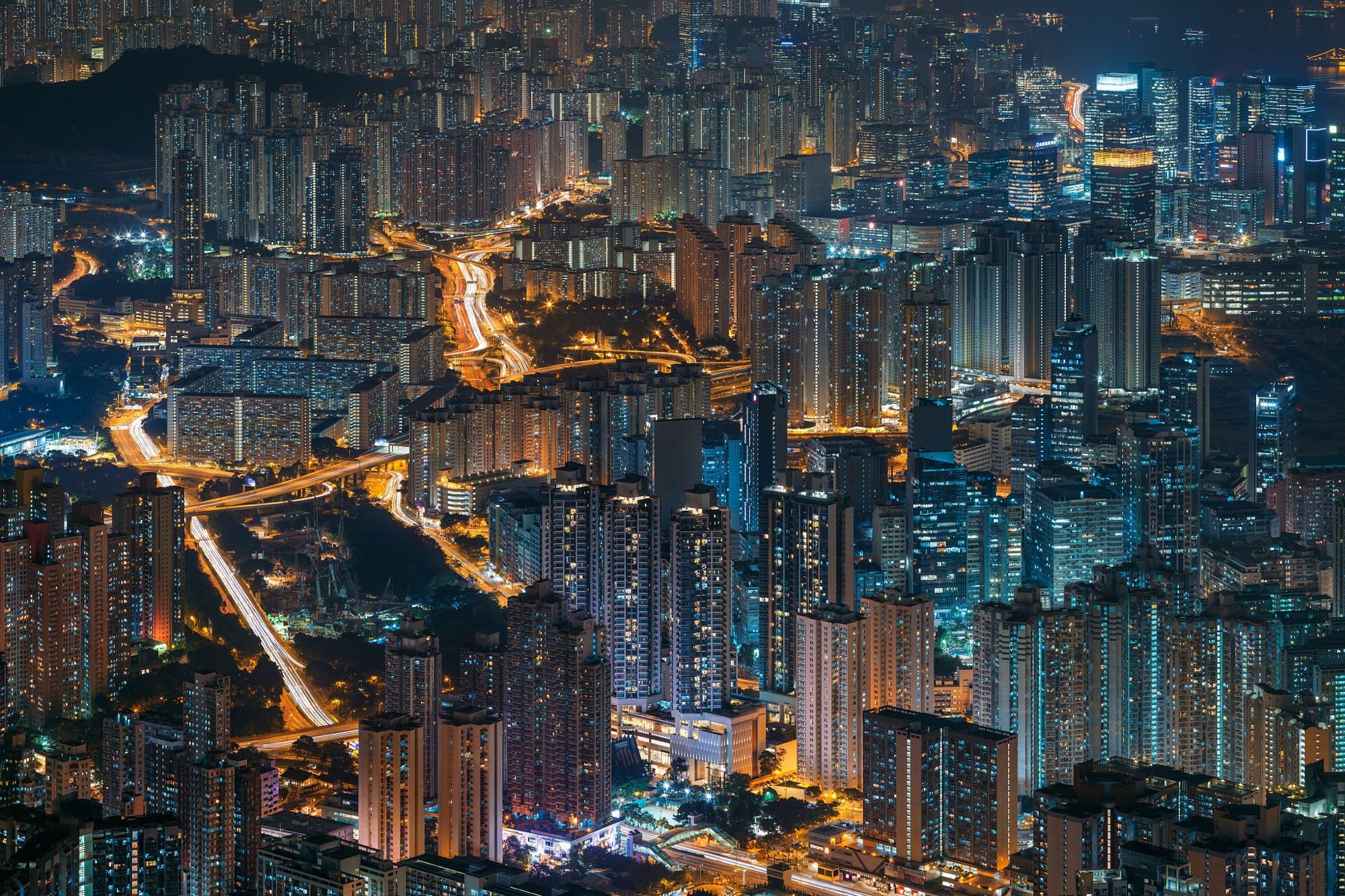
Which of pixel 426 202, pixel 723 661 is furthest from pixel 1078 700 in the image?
pixel 426 202

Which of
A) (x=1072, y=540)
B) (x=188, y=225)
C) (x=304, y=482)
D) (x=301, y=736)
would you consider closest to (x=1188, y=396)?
(x=1072, y=540)

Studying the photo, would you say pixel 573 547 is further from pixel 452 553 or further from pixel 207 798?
pixel 207 798

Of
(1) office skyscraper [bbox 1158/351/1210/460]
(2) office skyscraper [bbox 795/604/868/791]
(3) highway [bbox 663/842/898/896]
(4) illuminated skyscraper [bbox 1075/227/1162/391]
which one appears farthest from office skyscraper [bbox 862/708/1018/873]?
(4) illuminated skyscraper [bbox 1075/227/1162/391]

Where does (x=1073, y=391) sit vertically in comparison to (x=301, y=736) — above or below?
above

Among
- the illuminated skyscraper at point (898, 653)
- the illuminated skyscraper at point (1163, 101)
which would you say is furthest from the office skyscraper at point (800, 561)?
the illuminated skyscraper at point (1163, 101)

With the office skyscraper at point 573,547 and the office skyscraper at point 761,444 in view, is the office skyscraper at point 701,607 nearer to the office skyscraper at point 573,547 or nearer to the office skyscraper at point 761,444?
the office skyscraper at point 573,547
